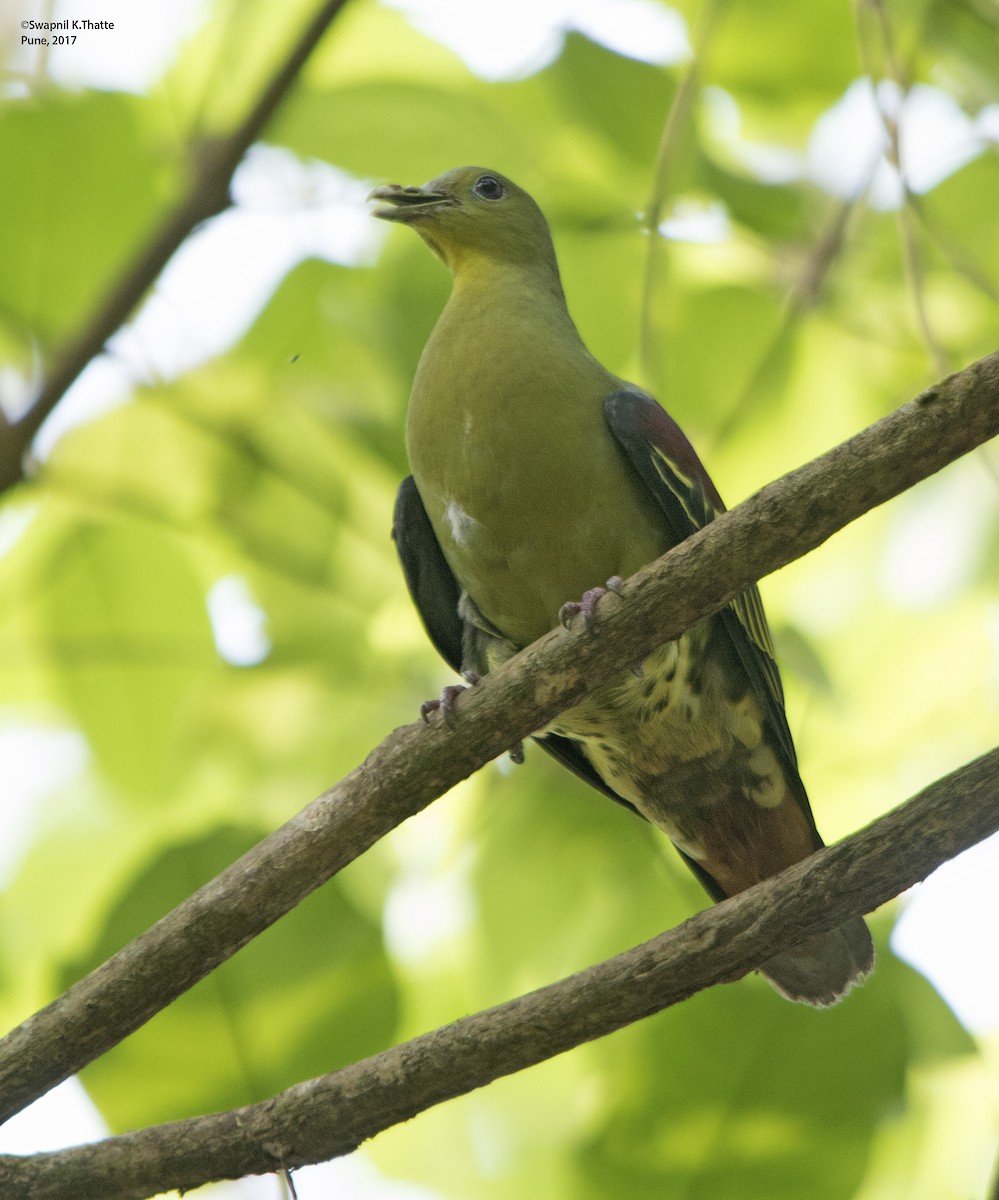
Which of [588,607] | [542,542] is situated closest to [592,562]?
[542,542]

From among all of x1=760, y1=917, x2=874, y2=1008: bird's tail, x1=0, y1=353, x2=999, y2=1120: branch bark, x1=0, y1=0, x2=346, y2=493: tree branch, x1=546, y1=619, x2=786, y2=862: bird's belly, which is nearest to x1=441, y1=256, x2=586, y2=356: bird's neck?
x1=0, y1=0, x2=346, y2=493: tree branch

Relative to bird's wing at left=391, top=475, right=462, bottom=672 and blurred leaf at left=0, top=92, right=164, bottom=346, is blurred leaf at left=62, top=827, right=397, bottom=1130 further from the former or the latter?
blurred leaf at left=0, top=92, right=164, bottom=346

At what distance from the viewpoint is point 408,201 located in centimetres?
454

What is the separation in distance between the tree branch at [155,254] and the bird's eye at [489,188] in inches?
36.8

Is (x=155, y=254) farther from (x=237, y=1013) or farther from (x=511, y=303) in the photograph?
(x=237, y=1013)

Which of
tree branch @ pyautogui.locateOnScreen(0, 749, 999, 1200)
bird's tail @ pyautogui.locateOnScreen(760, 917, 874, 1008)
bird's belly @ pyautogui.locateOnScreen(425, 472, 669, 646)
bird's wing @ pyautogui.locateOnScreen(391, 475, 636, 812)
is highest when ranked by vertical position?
bird's wing @ pyautogui.locateOnScreen(391, 475, 636, 812)

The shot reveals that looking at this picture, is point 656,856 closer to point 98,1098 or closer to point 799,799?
point 799,799

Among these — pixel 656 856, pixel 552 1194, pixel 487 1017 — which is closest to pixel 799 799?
pixel 656 856

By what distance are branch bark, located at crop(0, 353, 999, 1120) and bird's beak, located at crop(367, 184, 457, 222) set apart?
2.06m

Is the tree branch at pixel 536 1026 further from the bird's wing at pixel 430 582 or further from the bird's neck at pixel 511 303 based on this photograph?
the bird's neck at pixel 511 303

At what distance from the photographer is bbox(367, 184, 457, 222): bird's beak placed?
4.42 m

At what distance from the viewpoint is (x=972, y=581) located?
15.5 ft

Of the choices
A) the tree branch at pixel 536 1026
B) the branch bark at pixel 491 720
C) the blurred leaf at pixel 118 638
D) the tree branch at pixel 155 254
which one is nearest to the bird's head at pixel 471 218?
the tree branch at pixel 155 254

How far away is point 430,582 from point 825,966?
5.03 feet
